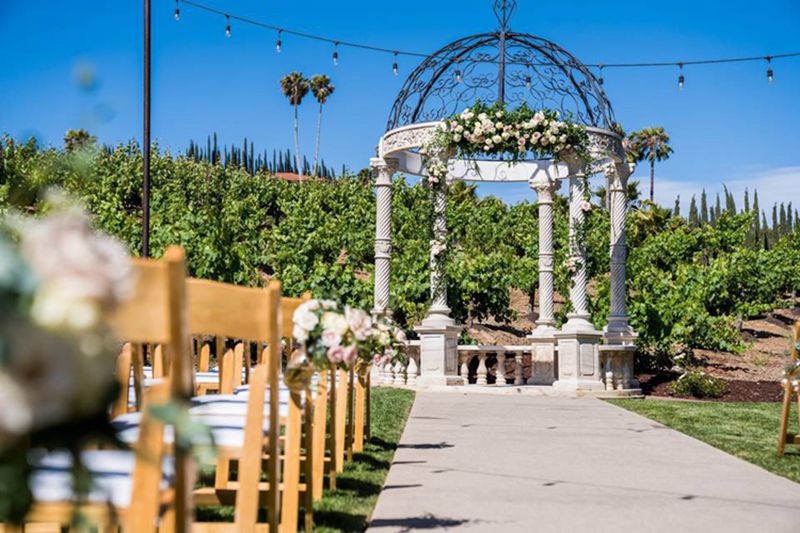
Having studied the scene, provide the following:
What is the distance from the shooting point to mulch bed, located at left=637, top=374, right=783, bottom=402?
14.4 metres

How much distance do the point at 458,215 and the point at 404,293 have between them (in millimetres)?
13629

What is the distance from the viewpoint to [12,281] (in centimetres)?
124

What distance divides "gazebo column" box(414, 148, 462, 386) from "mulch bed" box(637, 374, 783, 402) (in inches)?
143

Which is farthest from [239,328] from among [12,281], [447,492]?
[447,492]

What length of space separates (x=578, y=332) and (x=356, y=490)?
9.23 m

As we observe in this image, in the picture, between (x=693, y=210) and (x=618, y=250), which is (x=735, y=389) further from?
(x=693, y=210)

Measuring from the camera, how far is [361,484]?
5.39 meters

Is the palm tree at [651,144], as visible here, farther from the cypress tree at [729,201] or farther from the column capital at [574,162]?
the column capital at [574,162]

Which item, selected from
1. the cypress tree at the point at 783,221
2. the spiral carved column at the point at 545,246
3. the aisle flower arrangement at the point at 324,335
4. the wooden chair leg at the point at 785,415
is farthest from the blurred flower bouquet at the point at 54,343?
the cypress tree at the point at 783,221

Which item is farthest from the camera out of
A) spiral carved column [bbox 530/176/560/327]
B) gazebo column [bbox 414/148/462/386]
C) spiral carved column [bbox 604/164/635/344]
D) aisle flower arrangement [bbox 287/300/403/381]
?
spiral carved column [bbox 530/176/560/327]

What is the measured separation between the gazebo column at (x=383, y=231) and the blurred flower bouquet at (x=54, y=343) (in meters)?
12.9

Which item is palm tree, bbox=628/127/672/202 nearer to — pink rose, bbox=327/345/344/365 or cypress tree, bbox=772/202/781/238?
cypress tree, bbox=772/202/781/238

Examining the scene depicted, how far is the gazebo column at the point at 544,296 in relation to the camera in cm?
1546

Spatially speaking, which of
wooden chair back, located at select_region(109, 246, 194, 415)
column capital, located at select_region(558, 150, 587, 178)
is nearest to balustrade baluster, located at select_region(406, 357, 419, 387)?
column capital, located at select_region(558, 150, 587, 178)
